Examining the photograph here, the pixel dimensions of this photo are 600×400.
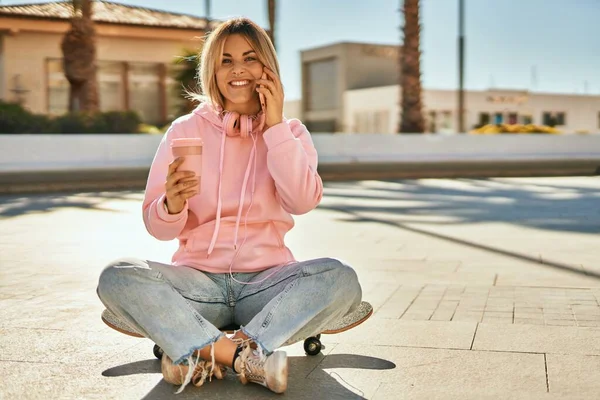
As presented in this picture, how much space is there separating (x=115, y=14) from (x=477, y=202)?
2463 cm

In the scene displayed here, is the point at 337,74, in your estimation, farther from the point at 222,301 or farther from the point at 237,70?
the point at 222,301

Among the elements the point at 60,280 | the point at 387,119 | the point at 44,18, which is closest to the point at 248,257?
the point at 60,280

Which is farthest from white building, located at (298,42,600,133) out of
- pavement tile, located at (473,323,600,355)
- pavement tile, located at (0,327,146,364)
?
pavement tile, located at (0,327,146,364)

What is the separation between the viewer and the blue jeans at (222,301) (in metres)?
3.28

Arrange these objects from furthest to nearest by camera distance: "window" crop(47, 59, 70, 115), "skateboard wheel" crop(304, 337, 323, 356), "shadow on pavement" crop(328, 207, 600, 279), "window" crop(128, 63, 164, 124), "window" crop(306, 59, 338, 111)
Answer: "window" crop(306, 59, 338, 111)
"window" crop(128, 63, 164, 124)
"window" crop(47, 59, 70, 115)
"shadow on pavement" crop(328, 207, 600, 279)
"skateboard wheel" crop(304, 337, 323, 356)

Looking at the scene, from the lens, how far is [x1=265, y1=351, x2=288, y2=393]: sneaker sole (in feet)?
10.5

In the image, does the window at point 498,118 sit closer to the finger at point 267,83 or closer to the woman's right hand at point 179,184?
the finger at point 267,83

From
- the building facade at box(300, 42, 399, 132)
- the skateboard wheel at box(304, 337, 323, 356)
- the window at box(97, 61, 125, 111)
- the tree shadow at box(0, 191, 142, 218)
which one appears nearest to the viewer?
the skateboard wheel at box(304, 337, 323, 356)

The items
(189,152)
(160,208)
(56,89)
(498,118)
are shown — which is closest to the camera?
(189,152)

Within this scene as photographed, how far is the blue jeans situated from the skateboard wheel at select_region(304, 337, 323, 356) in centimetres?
32

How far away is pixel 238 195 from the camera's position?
12.1ft

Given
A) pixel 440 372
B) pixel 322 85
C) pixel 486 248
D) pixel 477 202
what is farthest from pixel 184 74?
pixel 440 372

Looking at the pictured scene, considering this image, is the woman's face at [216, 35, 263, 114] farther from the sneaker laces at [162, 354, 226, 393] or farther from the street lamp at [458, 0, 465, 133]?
the street lamp at [458, 0, 465, 133]

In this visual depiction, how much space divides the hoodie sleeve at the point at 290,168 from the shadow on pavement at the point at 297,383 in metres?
0.69
